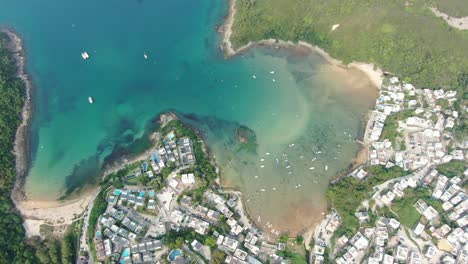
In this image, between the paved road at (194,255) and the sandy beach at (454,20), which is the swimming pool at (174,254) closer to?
the paved road at (194,255)

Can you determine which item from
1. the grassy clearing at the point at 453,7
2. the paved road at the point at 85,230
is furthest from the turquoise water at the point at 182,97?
the grassy clearing at the point at 453,7

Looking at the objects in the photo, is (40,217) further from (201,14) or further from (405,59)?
(405,59)

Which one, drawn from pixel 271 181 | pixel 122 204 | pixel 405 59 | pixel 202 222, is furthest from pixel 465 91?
pixel 122 204

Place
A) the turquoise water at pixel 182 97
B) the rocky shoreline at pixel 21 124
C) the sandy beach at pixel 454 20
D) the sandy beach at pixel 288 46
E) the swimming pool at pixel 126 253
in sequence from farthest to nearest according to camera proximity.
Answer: the sandy beach at pixel 454 20
the sandy beach at pixel 288 46
the turquoise water at pixel 182 97
the rocky shoreline at pixel 21 124
the swimming pool at pixel 126 253

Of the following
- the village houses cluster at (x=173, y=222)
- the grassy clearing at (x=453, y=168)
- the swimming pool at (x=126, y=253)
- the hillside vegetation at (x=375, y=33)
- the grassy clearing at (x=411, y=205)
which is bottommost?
the swimming pool at (x=126, y=253)

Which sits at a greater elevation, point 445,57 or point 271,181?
point 445,57

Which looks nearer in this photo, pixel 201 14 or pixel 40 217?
pixel 40 217

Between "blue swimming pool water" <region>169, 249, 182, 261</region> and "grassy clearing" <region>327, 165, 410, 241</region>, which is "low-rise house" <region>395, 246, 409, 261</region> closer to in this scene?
"grassy clearing" <region>327, 165, 410, 241</region>
